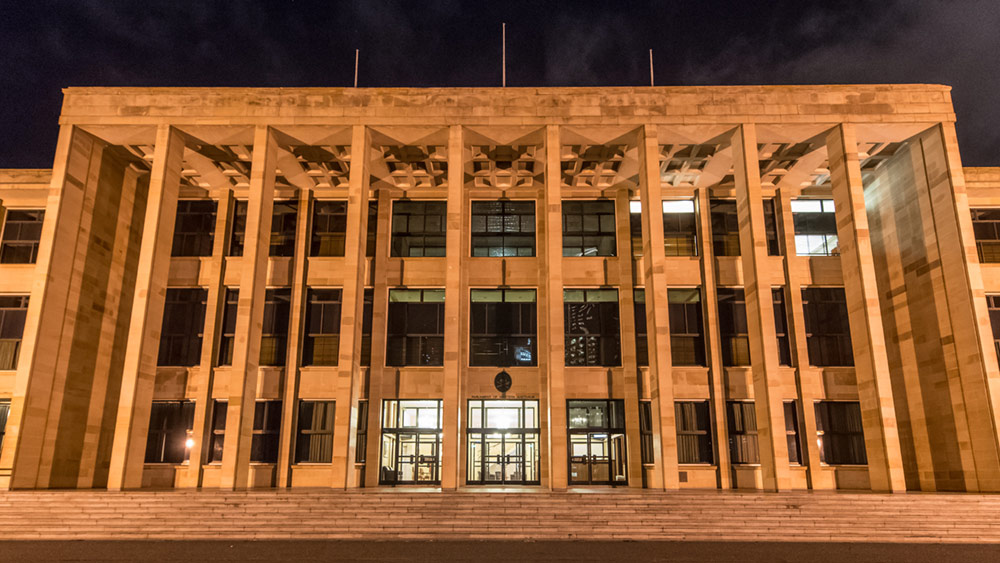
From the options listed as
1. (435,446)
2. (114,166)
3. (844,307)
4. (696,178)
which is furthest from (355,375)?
(844,307)

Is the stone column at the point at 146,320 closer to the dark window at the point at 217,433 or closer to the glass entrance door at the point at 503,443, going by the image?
the dark window at the point at 217,433

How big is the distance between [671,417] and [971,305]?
10.2 metres

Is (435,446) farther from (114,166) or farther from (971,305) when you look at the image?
(971,305)

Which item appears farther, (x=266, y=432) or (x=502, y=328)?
(x=502, y=328)

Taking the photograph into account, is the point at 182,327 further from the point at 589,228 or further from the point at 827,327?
the point at 827,327

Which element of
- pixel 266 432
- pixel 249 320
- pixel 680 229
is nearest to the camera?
pixel 249 320

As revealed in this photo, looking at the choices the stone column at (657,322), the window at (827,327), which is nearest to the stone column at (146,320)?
the stone column at (657,322)

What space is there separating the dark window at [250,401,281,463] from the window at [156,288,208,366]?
3.29 meters

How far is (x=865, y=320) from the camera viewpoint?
68.9 feet

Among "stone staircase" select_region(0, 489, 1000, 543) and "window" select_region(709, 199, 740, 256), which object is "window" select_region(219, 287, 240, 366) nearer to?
"stone staircase" select_region(0, 489, 1000, 543)

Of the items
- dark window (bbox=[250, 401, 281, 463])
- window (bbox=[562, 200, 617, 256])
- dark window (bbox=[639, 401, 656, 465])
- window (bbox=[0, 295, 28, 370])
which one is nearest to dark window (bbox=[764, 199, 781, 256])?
window (bbox=[562, 200, 617, 256])

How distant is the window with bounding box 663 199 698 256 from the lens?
26.5 meters


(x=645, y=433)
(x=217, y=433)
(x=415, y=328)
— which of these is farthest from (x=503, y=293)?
(x=217, y=433)

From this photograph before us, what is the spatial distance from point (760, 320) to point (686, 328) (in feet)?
13.5
